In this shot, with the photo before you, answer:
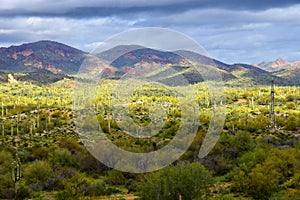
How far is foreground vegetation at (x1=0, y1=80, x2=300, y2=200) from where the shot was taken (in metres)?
27.3

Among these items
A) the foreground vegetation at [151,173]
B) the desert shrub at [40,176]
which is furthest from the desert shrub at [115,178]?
the desert shrub at [40,176]

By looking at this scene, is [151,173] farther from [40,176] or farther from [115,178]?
[40,176]

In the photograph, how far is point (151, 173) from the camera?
3062 centimetres

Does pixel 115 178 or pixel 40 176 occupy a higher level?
pixel 40 176

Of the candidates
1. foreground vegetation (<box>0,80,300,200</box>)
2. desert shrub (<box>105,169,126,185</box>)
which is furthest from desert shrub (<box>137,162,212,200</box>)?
desert shrub (<box>105,169,126,185</box>)

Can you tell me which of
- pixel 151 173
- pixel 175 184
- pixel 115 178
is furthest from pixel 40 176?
pixel 175 184

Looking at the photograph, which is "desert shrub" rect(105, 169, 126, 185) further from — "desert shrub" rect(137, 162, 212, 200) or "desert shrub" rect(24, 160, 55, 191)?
"desert shrub" rect(137, 162, 212, 200)

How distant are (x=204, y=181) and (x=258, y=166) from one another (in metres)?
5.27

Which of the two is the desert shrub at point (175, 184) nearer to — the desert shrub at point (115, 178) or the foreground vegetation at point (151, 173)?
the foreground vegetation at point (151, 173)

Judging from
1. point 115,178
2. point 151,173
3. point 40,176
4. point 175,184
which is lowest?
point 115,178

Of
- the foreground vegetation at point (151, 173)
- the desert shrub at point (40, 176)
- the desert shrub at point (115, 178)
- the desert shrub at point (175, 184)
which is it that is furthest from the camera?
the desert shrub at point (115, 178)

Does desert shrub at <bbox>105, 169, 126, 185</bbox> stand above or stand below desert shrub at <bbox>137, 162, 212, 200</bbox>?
below

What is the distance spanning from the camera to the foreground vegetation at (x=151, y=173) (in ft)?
89.6

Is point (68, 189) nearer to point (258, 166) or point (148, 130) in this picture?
point (258, 166)
